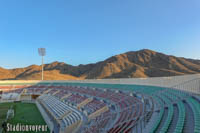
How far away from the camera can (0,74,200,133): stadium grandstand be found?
8320 millimetres

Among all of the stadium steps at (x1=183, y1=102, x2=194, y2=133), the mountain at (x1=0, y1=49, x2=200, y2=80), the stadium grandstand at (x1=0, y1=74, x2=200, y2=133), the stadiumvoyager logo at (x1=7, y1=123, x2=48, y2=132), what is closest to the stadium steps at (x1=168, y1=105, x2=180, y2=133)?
the stadium grandstand at (x1=0, y1=74, x2=200, y2=133)

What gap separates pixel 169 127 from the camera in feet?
24.0

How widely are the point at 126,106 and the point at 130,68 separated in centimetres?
6156

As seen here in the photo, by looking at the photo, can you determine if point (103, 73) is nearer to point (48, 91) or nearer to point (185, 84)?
point (48, 91)

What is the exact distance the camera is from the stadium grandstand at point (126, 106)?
8.32m

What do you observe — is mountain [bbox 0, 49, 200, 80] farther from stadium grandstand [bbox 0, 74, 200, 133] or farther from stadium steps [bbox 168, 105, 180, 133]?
stadium steps [bbox 168, 105, 180, 133]

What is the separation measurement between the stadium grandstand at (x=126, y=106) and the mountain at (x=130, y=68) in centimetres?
3515

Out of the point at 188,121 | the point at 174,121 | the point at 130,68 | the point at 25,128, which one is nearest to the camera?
the point at 188,121

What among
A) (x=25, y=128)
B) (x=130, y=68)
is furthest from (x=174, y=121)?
(x=130, y=68)

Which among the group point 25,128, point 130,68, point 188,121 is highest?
point 130,68

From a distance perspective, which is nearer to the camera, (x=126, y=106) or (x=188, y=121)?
(x=188, y=121)

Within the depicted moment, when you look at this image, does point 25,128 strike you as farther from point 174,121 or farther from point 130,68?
point 130,68

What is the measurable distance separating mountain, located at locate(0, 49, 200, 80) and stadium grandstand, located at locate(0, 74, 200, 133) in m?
35.1

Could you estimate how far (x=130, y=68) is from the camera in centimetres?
7762
